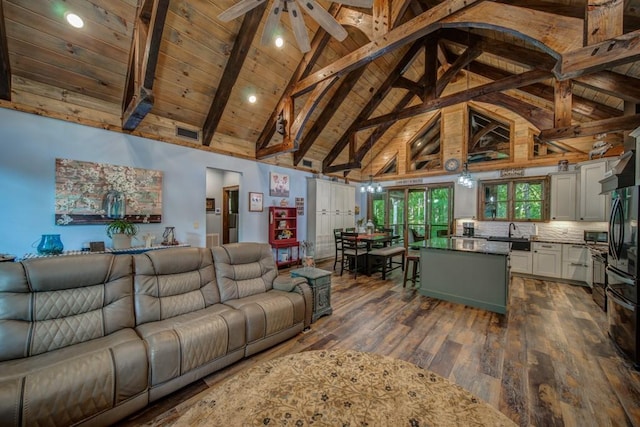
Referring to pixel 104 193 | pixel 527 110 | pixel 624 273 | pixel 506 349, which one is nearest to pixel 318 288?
pixel 506 349

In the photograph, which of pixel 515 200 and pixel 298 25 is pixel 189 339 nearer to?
pixel 298 25

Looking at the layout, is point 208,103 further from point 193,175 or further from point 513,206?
point 513,206

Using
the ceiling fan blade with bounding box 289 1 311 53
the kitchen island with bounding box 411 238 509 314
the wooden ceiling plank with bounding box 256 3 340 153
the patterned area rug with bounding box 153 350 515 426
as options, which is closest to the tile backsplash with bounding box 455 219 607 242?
the kitchen island with bounding box 411 238 509 314

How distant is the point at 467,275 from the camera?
3.79 meters

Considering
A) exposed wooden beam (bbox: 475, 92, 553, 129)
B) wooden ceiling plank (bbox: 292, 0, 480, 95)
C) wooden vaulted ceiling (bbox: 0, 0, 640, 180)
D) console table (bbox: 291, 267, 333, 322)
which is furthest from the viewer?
exposed wooden beam (bbox: 475, 92, 553, 129)

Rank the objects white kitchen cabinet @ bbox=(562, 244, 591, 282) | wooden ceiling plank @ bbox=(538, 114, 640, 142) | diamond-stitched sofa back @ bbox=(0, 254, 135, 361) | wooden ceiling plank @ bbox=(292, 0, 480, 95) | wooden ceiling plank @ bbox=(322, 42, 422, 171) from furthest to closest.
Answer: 1. wooden ceiling plank @ bbox=(322, 42, 422, 171)
2. white kitchen cabinet @ bbox=(562, 244, 591, 282)
3. wooden ceiling plank @ bbox=(538, 114, 640, 142)
4. wooden ceiling plank @ bbox=(292, 0, 480, 95)
5. diamond-stitched sofa back @ bbox=(0, 254, 135, 361)

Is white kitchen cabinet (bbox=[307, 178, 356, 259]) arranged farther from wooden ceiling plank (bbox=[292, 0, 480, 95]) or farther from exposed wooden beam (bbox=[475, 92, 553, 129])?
exposed wooden beam (bbox=[475, 92, 553, 129])

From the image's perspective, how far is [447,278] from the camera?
3984 mm

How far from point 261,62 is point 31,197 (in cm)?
389

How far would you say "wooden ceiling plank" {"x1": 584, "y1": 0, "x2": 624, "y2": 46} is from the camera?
1860 millimetres

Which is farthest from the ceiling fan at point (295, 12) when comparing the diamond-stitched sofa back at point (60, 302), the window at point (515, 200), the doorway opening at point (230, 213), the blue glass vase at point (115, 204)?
the window at point (515, 200)

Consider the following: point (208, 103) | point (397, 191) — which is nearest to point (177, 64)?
point (208, 103)

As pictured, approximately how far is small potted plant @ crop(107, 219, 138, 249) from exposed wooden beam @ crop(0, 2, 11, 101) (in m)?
1.94

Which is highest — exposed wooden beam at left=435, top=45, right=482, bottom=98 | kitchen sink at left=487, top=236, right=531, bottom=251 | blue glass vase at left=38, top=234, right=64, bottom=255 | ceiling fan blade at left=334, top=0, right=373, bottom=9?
exposed wooden beam at left=435, top=45, right=482, bottom=98
